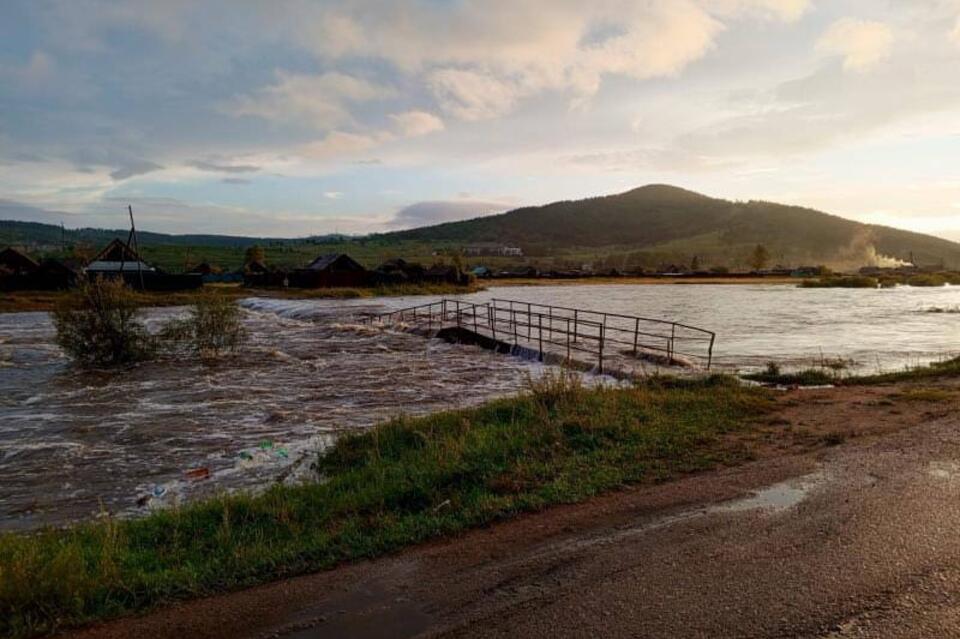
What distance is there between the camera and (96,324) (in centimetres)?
2291

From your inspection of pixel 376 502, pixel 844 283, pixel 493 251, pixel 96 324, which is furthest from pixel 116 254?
pixel 493 251

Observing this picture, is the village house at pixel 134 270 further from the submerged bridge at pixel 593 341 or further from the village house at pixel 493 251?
the village house at pixel 493 251

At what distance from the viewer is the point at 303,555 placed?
5668mm

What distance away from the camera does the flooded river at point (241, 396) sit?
33.1 feet

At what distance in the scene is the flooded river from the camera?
1008 centimetres

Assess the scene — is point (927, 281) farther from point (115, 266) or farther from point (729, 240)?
point (115, 266)

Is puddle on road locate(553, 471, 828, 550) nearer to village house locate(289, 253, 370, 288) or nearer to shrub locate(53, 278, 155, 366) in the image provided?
shrub locate(53, 278, 155, 366)

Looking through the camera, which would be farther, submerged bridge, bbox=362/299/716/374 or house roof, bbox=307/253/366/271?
house roof, bbox=307/253/366/271

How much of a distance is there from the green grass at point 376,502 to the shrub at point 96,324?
54.8ft

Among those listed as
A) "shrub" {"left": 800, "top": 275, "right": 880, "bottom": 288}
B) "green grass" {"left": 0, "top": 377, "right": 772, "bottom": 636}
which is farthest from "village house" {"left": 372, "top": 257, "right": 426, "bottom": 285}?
"green grass" {"left": 0, "top": 377, "right": 772, "bottom": 636}

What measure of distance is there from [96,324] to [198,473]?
15.8 meters

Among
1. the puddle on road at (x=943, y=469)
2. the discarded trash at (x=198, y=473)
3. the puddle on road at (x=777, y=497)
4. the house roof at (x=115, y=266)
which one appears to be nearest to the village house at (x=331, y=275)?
the house roof at (x=115, y=266)

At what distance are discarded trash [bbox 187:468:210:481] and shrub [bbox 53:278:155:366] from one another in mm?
15058

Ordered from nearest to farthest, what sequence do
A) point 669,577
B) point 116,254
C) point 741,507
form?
1. point 669,577
2. point 741,507
3. point 116,254
